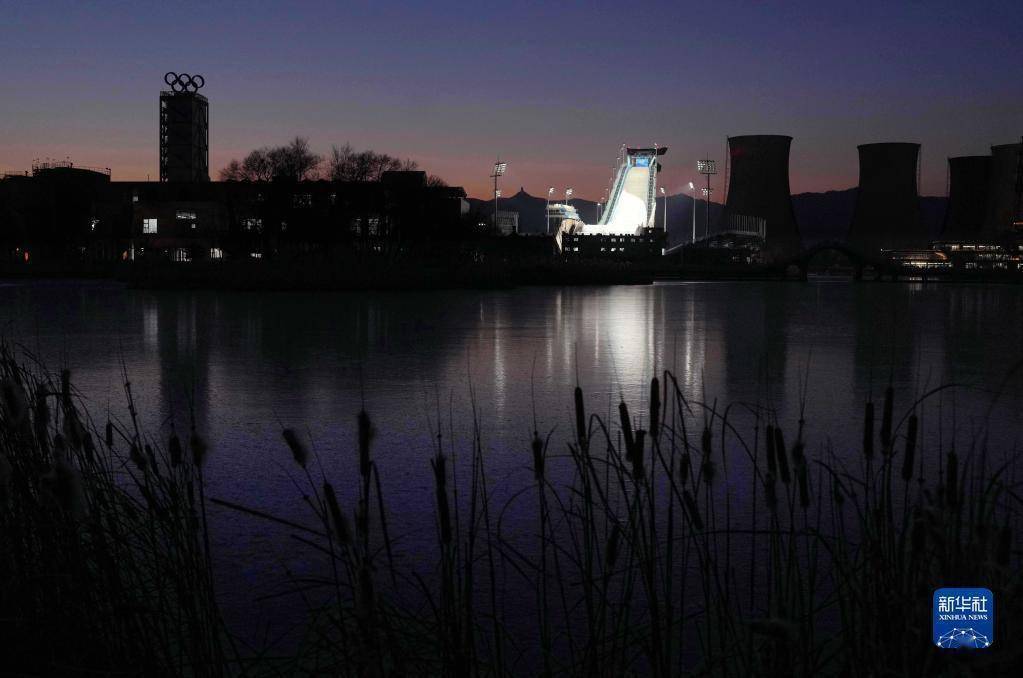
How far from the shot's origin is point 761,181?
16500 cm

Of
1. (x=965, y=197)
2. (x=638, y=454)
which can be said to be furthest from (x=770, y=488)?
(x=965, y=197)

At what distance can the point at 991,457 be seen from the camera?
22.9 ft

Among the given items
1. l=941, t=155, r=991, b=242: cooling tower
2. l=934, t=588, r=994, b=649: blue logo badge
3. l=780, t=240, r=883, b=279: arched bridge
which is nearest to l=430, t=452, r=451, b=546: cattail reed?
l=934, t=588, r=994, b=649: blue logo badge

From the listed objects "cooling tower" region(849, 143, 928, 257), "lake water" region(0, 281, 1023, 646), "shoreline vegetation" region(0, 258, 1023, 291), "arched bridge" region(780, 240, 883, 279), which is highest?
"cooling tower" region(849, 143, 928, 257)

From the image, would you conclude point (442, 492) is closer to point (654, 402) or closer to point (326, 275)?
point (654, 402)

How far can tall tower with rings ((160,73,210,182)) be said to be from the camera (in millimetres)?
166500

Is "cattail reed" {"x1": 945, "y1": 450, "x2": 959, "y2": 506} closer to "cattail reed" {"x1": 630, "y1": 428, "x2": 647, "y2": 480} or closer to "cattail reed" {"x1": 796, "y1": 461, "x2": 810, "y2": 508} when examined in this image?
"cattail reed" {"x1": 796, "y1": 461, "x2": 810, "y2": 508}

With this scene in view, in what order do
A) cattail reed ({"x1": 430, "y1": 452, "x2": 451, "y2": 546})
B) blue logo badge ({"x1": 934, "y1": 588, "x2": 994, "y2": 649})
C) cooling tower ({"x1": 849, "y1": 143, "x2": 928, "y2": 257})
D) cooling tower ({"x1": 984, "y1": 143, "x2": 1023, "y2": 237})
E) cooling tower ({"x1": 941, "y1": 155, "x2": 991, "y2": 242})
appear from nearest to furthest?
cattail reed ({"x1": 430, "y1": 452, "x2": 451, "y2": 546}) < blue logo badge ({"x1": 934, "y1": 588, "x2": 994, "y2": 649}) < cooling tower ({"x1": 984, "y1": 143, "x2": 1023, "y2": 237}) < cooling tower ({"x1": 849, "y1": 143, "x2": 928, "y2": 257}) < cooling tower ({"x1": 941, "y1": 155, "x2": 991, "y2": 242})

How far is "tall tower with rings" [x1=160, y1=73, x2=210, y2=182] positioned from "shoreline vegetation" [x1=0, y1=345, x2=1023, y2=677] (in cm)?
17306

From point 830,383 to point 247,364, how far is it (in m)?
7.48

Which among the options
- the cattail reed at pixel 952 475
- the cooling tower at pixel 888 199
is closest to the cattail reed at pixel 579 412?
the cattail reed at pixel 952 475

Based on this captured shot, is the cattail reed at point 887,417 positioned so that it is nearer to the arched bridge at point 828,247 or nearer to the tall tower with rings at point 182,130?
A: the arched bridge at point 828,247

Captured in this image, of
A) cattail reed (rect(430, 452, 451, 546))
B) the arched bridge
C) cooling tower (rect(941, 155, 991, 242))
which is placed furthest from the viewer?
cooling tower (rect(941, 155, 991, 242))

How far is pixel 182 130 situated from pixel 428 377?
167626 millimetres
